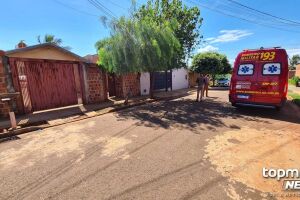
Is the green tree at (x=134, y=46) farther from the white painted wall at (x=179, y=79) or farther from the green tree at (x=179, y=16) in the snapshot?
the white painted wall at (x=179, y=79)

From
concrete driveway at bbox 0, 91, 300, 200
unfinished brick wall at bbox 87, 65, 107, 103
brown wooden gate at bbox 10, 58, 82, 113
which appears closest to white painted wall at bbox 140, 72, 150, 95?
unfinished brick wall at bbox 87, 65, 107, 103

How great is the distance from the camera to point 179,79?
2192cm

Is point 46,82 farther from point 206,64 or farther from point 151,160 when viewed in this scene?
point 206,64

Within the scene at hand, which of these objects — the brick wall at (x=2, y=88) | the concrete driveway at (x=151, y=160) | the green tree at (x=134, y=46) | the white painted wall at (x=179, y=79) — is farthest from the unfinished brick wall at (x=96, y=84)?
the white painted wall at (x=179, y=79)

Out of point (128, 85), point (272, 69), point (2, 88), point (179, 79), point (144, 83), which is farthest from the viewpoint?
point (179, 79)

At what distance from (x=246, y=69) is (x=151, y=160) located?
622 centimetres

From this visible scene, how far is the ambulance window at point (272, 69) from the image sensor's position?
23.8 feet

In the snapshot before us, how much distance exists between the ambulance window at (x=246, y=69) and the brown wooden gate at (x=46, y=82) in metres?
8.38

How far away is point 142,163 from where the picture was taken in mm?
3889

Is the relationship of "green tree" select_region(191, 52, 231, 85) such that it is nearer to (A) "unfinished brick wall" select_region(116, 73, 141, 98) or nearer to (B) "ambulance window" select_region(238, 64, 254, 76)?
(A) "unfinished brick wall" select_region(116, 73, 141, 98)

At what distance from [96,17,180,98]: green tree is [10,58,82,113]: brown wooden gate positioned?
6.60ft

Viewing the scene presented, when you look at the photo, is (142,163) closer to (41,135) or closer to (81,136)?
(81,136)

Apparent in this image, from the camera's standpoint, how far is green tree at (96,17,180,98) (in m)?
9.66

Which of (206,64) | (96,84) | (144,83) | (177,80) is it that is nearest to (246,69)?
(96,84)
